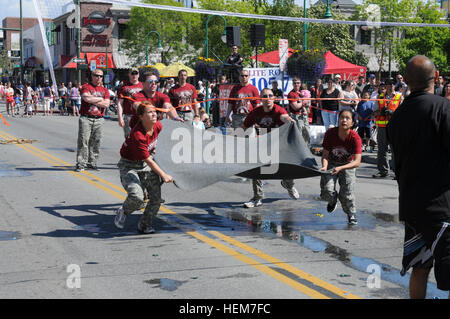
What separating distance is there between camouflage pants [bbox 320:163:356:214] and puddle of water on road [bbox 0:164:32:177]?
6.92 meters

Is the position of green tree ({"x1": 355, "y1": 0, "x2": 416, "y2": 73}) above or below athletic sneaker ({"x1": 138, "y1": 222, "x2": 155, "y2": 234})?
above

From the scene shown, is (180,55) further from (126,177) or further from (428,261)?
(428,261)

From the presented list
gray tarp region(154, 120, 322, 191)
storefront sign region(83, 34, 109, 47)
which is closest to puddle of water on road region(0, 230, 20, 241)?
gray tarp region(154, 120, 322, 191)

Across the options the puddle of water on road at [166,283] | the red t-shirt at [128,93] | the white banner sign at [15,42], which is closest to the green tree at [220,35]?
the red t-shirt at [128,93]

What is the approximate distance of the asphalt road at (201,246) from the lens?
227 inches

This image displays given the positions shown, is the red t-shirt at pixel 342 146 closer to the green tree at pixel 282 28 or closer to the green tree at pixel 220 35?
the green tree at pixel 282 28

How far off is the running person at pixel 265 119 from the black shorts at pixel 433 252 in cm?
506

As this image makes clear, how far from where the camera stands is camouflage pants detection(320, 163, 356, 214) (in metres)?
8.59

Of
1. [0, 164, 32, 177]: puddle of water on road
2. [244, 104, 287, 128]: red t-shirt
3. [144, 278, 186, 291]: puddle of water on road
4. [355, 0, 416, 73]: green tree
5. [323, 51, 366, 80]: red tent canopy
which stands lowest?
[0, 164, 32, 177]: puddle of water on road

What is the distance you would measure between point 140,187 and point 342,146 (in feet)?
8.89

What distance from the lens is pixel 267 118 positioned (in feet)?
32.8

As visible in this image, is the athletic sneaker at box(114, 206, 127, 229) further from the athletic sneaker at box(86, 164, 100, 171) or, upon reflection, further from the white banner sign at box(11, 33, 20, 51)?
the white banner sign at box(11, 33, 20, 51)
